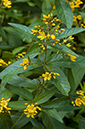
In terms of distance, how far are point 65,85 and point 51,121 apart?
0.26 metres

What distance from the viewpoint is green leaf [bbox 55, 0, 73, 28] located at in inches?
38.2

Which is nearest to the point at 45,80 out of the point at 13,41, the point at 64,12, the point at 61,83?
the point at 61,83

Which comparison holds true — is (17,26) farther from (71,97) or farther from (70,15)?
(71,97)

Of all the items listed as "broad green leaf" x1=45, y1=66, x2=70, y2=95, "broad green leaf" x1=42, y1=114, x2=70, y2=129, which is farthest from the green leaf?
"broad green leaf" x1=42, y1=114, x2=70, y2=129

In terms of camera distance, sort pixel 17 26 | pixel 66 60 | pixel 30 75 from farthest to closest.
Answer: pixel 30 75, pixel 66 60, pixel 17 26

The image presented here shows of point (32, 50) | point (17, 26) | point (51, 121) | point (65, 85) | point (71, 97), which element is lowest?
point (51, 121)

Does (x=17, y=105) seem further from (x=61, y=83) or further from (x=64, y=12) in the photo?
(x=64, y=12)

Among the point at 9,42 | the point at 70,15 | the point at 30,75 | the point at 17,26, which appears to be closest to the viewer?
the point at 17,26

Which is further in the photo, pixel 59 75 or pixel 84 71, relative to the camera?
pixel 84 71

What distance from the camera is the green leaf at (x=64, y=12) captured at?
97 centimetres

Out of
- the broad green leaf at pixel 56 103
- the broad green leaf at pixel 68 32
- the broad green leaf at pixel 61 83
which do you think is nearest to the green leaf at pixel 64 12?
the broad green leaf at pixel 68 32

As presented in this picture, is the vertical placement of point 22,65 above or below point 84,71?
above

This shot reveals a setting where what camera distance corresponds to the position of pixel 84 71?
3.63 feet

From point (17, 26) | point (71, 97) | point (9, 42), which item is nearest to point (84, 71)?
point (71, 97)
